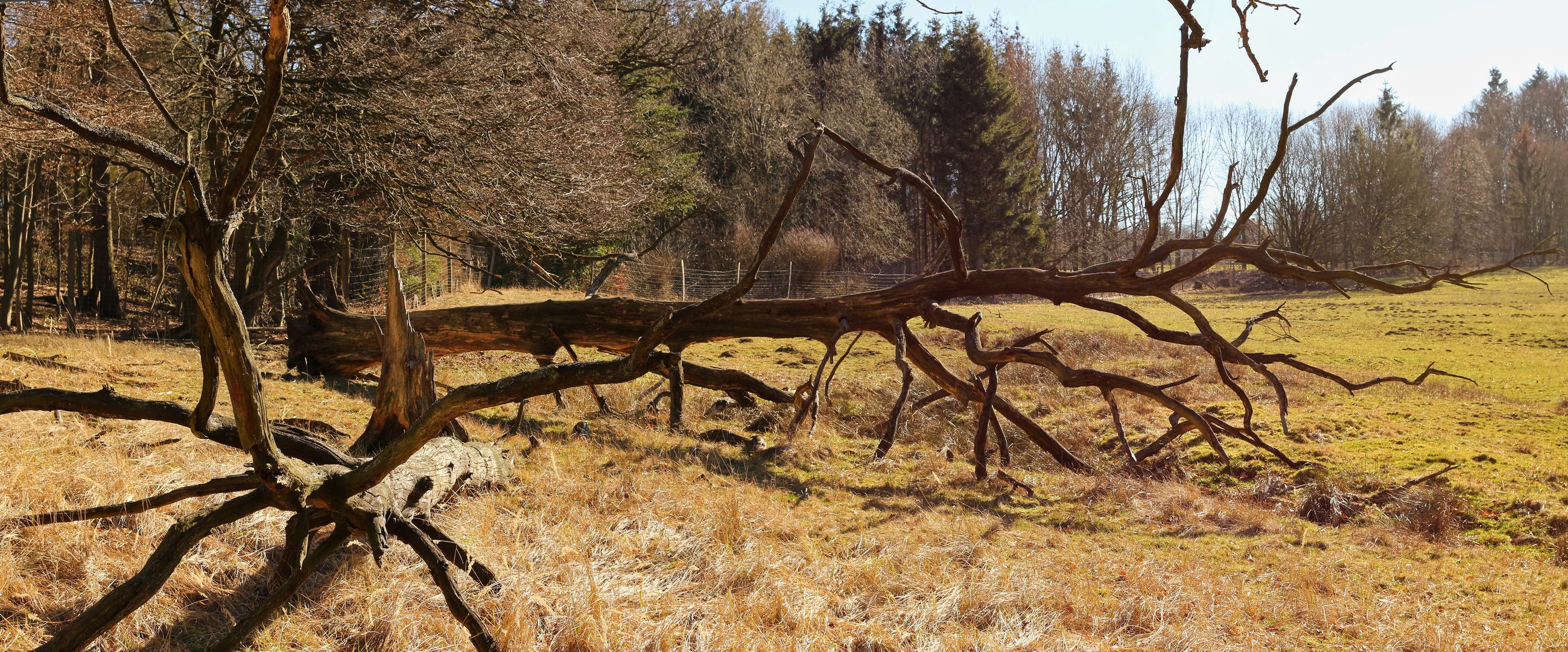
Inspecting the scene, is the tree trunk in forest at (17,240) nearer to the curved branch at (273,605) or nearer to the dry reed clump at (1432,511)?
the curved branch at (273,605)

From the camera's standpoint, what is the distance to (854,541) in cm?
497

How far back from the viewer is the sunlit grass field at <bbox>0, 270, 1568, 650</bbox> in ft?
11.7

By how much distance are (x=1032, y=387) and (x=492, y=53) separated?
7.89 metres

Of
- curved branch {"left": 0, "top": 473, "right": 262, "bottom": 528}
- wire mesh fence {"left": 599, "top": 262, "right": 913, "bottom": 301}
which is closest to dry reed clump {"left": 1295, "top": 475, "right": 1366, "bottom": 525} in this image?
curved branch {"left": 0, "top": 473, "right": 262, "bottom": 528}

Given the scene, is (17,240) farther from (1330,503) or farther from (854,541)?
(1330,503)

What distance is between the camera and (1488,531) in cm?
552

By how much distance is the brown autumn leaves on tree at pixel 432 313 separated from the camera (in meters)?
2.68

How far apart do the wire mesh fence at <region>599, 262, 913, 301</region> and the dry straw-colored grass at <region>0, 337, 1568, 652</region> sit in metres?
16.8

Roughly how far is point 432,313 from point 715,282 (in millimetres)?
17643

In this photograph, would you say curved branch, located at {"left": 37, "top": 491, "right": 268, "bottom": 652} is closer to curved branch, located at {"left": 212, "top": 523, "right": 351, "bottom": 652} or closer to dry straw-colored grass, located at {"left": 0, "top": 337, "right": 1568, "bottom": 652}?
curved branch, located at {"left": 212, "top": 523, "right": 351, "bottom": 652}

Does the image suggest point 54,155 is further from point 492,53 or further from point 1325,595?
point 1325,595

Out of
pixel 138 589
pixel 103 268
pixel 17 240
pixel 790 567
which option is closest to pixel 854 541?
pixel 790 567

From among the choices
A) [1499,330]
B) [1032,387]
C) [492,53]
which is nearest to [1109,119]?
[1499,330]

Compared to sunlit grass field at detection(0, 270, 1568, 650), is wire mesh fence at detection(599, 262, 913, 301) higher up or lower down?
higher up
